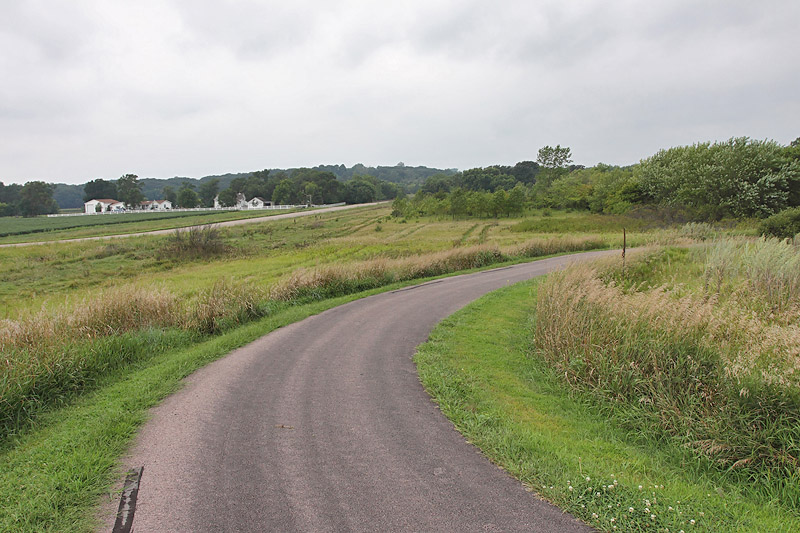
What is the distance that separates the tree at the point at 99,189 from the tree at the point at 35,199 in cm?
2481

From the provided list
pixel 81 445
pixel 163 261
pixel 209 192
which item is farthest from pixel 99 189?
pixel 81 445

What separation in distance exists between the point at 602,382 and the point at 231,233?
189 ft

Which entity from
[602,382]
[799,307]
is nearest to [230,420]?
[602,382]

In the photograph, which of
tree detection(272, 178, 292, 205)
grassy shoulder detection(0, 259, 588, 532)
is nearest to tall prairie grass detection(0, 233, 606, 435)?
grassy shoulder detection(0, 259, 588, 532)

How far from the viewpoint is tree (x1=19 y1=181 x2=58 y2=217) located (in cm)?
12188

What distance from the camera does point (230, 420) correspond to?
620 cm

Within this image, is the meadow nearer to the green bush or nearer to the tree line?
the green bush

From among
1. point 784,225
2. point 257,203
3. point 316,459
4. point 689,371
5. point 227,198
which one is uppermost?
point 227,198

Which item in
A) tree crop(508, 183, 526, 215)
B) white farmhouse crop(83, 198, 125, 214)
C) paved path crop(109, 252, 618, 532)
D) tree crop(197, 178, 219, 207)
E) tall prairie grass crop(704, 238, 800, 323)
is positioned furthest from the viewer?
tree crop(197, 178, 219, 207)

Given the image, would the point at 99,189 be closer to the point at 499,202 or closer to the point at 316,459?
the point at 499,202

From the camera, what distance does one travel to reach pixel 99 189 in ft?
501

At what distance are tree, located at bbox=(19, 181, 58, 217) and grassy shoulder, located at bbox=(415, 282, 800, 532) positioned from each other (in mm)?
158360

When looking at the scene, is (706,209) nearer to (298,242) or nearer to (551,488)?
(298,242)

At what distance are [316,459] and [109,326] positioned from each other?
8.32 m
